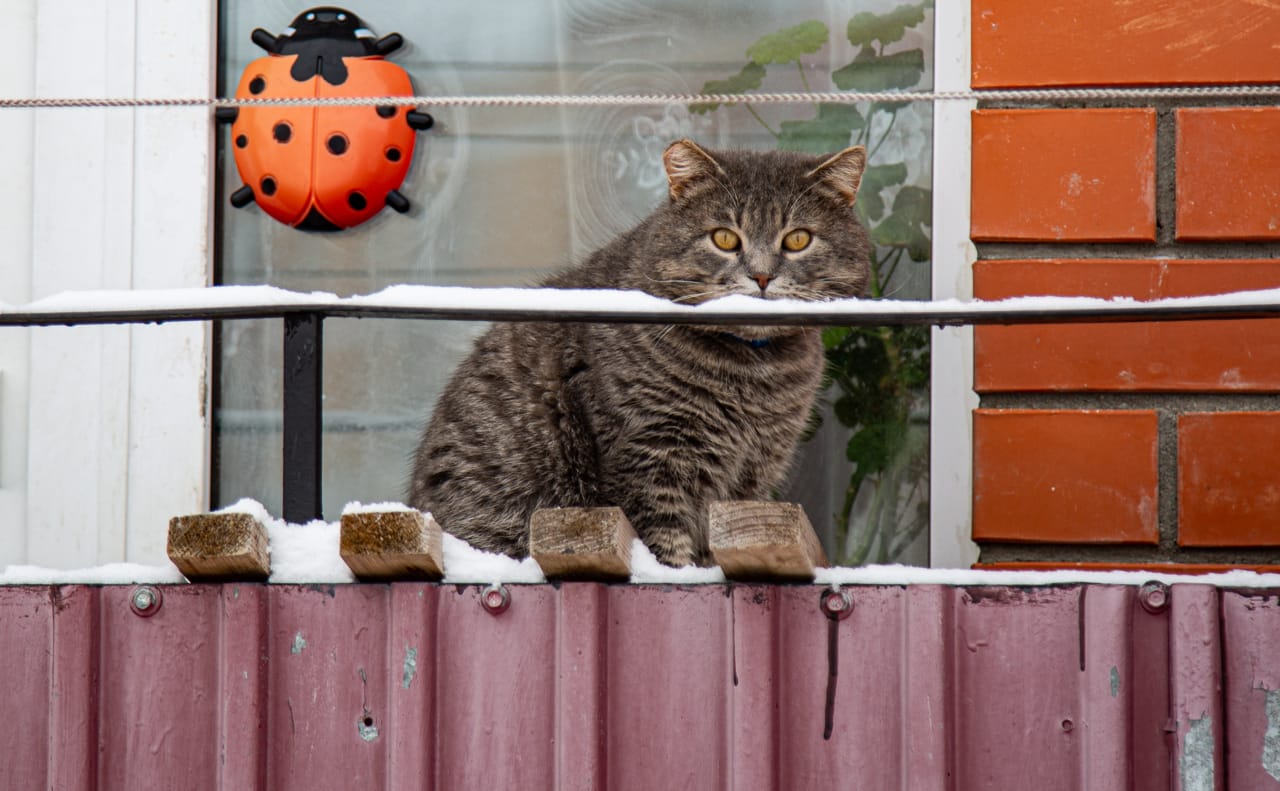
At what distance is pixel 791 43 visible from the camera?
304cm

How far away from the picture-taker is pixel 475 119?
312 cm

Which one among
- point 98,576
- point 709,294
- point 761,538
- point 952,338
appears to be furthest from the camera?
point 952,338

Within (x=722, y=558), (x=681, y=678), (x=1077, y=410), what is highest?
(x=1077, y=410)

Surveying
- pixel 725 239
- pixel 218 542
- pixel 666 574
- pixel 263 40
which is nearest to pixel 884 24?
pixel 725 239

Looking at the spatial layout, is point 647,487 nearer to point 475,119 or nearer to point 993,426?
point 993,426

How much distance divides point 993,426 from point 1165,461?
0.36m

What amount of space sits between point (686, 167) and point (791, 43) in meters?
0.53

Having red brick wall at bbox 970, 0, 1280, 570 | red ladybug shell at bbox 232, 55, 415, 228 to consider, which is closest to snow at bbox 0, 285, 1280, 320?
red brick wall at bbox 970, 0, 1280, 570

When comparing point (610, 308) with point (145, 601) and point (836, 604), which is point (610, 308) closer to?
point (836, 604)

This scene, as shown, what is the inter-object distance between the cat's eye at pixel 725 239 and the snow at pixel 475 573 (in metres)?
1.07

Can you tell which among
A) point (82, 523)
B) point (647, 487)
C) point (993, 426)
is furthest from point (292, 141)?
point (993, 426)

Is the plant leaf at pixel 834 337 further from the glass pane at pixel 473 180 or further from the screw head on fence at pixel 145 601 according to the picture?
the screw head on fence at pixel 145 601

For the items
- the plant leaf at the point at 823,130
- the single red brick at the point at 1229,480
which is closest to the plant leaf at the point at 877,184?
the plant leaf at the point at 823,130

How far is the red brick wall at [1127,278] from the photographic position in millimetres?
2684
